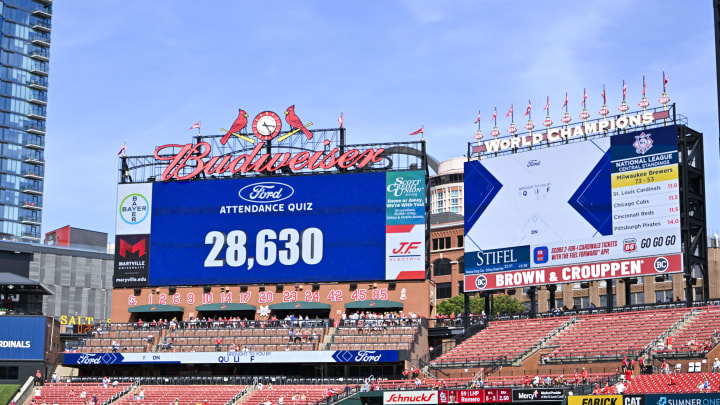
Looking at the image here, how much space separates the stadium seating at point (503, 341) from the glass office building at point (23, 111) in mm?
97460

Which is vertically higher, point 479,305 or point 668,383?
point 479,305

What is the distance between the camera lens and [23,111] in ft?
504

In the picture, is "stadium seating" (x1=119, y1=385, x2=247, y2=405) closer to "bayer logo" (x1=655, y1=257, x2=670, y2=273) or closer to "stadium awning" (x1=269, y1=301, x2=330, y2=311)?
"stadium awning" (x1=269, y1=301, x2=330, y2=311)

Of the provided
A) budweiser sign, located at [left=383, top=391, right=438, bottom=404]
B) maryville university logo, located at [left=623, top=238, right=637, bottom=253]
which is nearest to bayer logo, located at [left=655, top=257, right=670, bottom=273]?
maryville university logo, located at [left=623, top=238, right=637, bottom=253]

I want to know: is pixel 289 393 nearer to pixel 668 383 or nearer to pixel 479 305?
pixel 668 383

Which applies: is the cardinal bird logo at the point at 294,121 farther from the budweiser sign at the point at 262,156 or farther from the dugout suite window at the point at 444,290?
the dugout suite window at the point at 444,290

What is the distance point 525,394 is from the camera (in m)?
56.0

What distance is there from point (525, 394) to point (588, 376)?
426 cm

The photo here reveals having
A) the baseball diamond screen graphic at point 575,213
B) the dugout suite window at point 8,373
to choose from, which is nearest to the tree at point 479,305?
the baseball diamond screen graphic at point 575,213

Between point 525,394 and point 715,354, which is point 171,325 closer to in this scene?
point 525,394

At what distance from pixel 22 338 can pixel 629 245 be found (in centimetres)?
4466

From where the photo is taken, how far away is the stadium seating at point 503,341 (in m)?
66.5

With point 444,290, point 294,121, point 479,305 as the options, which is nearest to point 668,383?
point 294,121

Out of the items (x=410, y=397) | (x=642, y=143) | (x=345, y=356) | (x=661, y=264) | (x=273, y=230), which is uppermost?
(x=642, y=143)
